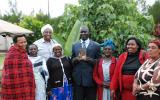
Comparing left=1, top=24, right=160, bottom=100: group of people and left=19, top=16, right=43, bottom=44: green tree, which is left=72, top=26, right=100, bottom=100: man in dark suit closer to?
left=1, top=24, right=160, bottom=100: group of people

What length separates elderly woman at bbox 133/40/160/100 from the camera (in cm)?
605

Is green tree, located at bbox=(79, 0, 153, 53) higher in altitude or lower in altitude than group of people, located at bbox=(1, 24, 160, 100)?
higher

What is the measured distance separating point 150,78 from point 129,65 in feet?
3.40

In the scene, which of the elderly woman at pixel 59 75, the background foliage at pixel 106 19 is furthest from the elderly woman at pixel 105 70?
the background foliage at pixel 106 19

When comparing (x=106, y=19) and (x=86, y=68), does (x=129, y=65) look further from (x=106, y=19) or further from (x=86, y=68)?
(x=106, y=19)

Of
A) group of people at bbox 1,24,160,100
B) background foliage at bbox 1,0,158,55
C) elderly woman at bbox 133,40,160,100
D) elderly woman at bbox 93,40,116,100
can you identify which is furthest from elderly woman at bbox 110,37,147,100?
background foliage at bbox 1,0,158,55

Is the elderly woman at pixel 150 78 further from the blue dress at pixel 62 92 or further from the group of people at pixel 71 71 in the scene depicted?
the blue dress at pixel 62 92

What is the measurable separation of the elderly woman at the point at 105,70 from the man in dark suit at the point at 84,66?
0.13 metres

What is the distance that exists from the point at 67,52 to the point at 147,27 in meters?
3.32

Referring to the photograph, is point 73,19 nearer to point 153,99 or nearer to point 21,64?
point 21,64

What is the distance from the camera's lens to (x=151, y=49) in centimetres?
630

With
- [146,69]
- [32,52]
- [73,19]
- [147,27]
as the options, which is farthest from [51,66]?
[147,27]

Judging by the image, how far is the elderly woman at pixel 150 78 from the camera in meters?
6.05

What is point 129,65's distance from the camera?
712 cm
